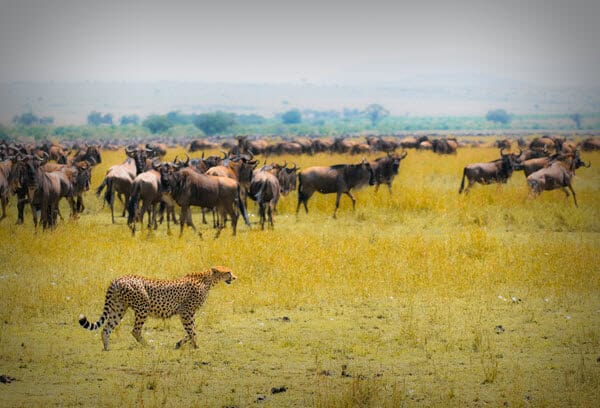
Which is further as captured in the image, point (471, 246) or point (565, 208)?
point (565, 208)

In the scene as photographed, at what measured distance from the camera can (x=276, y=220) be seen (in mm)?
18047

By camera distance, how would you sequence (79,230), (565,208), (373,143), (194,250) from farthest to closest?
(373,143)
(565,208)
(79,230)
(194,250)

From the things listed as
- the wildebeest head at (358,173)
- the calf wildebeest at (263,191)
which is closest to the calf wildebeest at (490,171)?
the wildebeest head at (358,173)

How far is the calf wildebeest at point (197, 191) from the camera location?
14.7 metres

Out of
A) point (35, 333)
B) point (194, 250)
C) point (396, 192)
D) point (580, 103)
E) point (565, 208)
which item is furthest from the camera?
point (580, 103)

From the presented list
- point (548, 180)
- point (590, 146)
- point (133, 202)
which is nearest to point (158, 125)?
point (590, 146)

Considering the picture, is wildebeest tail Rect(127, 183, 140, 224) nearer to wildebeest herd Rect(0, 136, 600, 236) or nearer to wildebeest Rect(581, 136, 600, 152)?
wildebeest herd Rect(0, 136, 600, 236)

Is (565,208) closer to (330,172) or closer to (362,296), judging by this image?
(330,172)

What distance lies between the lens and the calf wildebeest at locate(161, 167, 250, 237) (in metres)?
14.7

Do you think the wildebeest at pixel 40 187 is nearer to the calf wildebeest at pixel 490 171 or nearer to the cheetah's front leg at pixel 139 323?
the cheetah's front leg at pixel 139 323

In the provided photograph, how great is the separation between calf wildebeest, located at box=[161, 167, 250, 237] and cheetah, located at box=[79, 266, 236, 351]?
654 centimetres

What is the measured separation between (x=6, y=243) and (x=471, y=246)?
24.8 ft

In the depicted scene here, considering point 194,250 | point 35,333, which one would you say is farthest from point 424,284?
point 35,333

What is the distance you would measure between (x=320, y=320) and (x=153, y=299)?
7.63 ft
